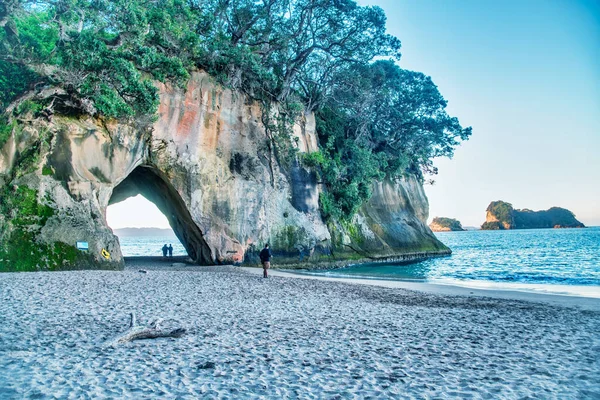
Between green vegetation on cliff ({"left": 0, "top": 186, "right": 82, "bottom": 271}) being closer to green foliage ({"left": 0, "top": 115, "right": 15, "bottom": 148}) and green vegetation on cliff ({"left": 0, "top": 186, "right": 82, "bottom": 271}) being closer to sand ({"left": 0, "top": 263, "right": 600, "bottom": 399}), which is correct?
green foliage ({"left": 0, "top": 115, "right": 15, "bottom": 148})

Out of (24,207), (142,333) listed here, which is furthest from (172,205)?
Result: (142,333)

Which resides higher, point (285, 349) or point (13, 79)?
point (13, 79)

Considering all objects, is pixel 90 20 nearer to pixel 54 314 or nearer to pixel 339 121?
pixel 54 314

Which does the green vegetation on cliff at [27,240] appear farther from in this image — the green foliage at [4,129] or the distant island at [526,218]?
the distant island at [526,218]

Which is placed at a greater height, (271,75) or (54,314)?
(271,75)

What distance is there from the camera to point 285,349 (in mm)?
5742

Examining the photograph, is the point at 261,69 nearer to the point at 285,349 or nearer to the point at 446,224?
the point at 285,349

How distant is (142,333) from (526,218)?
17597cm

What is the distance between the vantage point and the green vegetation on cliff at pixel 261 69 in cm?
1644

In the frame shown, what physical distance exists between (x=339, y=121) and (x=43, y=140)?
78.4ft

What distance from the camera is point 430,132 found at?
127ft

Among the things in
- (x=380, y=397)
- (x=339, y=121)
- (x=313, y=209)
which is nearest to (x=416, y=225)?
(x=339, y=121)

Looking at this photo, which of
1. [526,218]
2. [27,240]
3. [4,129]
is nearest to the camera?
[27,240]

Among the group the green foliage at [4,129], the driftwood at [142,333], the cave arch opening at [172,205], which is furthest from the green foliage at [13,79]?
the driftwood at [142,333]
